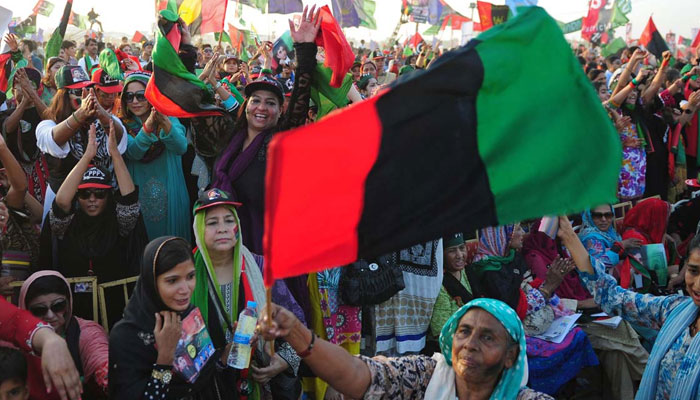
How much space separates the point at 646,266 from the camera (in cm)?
612

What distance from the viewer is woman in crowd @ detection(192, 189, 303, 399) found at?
11.7 ft

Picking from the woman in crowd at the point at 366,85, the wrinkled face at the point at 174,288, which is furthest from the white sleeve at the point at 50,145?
the woman in crowd at the point at 366,85

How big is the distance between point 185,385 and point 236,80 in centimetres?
611

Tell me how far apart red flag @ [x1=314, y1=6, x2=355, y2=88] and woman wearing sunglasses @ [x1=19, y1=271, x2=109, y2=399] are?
2.20 m

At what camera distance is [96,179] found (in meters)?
4.25

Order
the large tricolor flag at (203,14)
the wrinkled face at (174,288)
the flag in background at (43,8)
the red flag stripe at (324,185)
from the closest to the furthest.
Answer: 1. the red flag stripe at (324,185)
2. the wrinkled face at (174,288)
3. the large tricolor flag at (203,14)
4. the flag in background at (43,8)

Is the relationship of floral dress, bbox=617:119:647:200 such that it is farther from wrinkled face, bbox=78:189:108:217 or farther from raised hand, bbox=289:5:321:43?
wrinkled face, bbox=78:189:108:217

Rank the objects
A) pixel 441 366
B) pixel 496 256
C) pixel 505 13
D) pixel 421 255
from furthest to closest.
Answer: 1. pixel 505 13
2. pixel 496 256
3. pixel 421 255
4. pixel 441 366

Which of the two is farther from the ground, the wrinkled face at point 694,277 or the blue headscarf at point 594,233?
the wrinkled face at point 694,277

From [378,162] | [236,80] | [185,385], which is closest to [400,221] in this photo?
[378,162]

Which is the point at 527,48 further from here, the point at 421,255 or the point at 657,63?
the point at 657,63

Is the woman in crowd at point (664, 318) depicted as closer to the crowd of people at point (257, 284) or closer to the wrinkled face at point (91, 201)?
the crowd of people at point (257, 284)

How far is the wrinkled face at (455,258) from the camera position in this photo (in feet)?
16.6

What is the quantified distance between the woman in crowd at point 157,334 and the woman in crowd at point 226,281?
14.0 inches
